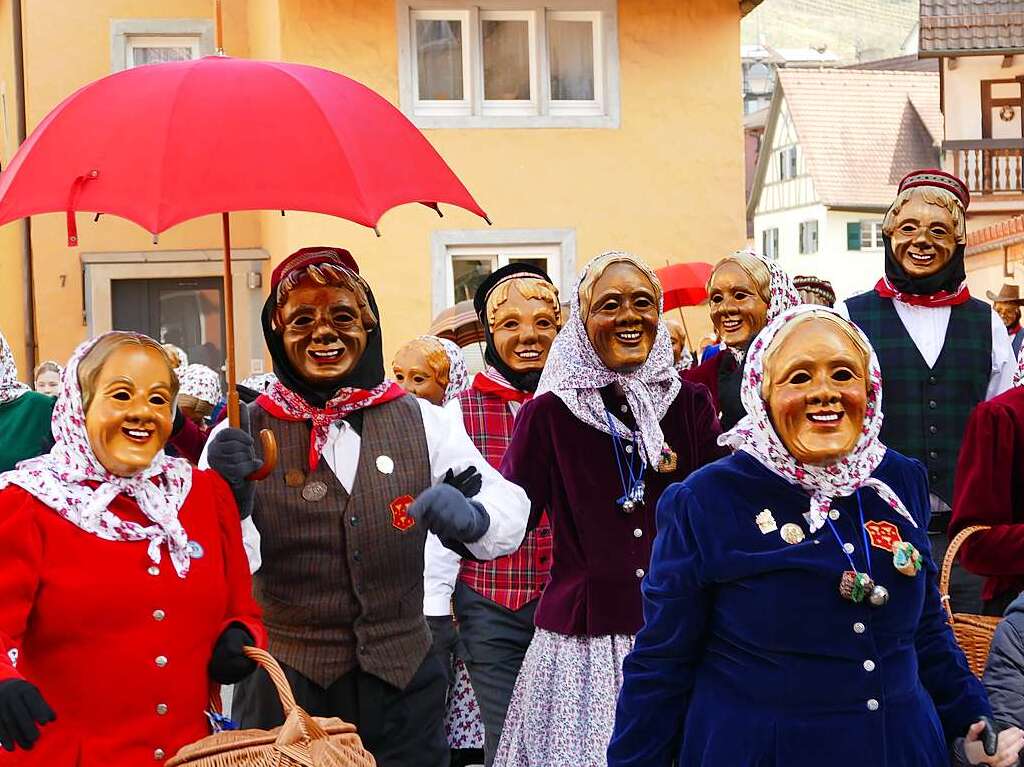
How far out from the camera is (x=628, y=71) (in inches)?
675

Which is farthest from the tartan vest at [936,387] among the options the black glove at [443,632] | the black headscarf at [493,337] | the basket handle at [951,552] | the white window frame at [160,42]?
the white window frame at [160,42]

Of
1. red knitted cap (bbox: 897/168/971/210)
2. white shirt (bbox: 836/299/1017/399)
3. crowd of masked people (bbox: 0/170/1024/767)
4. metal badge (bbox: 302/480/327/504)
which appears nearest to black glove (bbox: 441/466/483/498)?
crowd of masked people (bbox: 0/170/1024/767)

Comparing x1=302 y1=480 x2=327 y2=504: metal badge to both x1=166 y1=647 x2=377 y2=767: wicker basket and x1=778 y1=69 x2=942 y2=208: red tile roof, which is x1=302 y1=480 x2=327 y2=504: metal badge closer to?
x1=166 y1=647 x2=377 y2=767: wicker basket

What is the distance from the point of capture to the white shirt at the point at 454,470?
14.2 feet

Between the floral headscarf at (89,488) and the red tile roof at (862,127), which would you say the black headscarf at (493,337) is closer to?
the floral headscarf at (89,488)

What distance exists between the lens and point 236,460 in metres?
4.27

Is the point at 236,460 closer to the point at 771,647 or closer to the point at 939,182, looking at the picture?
the point at 771,647

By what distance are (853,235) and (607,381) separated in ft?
149

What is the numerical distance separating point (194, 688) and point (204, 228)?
15317 mm

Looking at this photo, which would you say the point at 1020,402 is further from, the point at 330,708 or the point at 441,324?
the point at 441,324

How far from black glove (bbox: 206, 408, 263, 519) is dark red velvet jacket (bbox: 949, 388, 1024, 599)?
206 cm

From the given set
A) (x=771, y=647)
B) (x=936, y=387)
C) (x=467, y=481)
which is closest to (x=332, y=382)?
(x=467, y=481)

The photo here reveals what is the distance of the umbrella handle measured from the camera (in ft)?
14.2

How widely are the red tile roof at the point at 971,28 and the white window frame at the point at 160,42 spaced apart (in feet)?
48.0
